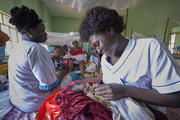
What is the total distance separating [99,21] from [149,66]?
1.20ft

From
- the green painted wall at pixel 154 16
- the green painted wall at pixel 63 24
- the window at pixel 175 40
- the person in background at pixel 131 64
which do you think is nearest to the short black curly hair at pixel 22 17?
the person in background at pixel 131 64

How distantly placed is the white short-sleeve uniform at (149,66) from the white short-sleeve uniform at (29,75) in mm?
560

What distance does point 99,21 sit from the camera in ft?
1.55

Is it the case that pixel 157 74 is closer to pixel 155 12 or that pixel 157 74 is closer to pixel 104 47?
pixel 104 47

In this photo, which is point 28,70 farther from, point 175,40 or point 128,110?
point 175,40

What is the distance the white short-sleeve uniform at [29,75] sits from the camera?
0.67 m

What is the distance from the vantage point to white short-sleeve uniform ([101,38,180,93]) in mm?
369

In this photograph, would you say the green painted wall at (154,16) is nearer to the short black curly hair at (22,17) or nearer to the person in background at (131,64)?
the person in background at (131,64)

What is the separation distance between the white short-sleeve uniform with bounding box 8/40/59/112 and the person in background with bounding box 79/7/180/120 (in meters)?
0.43

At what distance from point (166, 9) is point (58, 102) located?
14.2ft

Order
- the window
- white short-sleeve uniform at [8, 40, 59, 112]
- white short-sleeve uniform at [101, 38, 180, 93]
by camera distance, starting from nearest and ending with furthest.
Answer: white short-sleeve uniform at [101, 38, 180, 93]
white short-sleeve uniform at [8, 40, 59, 112]
the window

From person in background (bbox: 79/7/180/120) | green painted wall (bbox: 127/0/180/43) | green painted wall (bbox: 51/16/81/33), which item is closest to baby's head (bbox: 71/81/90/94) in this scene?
person in background (bbox: 79/7/180/120)

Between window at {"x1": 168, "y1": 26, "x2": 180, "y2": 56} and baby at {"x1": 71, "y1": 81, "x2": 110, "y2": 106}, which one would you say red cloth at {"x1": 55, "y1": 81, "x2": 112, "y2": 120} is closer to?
baby at {"x1": 71, "y1": 81, "x2": 110, "y2": 106}

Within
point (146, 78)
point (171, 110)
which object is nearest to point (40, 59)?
point (146, 78)
